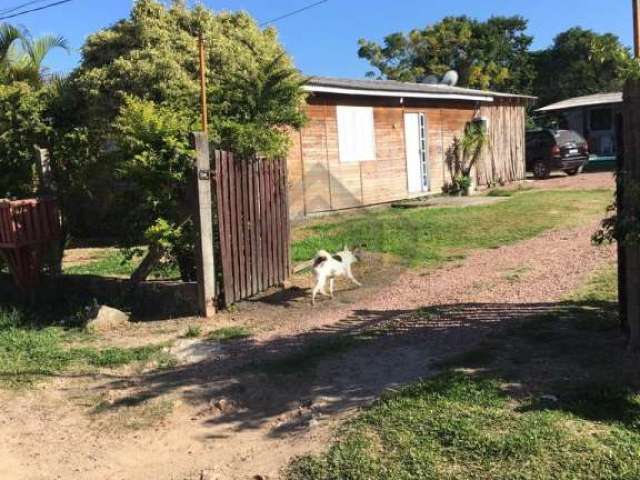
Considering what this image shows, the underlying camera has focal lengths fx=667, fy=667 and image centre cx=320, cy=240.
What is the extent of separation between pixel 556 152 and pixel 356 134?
33.1ft

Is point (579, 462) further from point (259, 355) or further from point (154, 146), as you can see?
point (154, 146)

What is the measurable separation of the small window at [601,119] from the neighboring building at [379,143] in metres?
14.0

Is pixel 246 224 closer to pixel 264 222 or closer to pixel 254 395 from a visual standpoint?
pixel 264 222

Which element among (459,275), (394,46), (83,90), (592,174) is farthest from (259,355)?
(394,46)

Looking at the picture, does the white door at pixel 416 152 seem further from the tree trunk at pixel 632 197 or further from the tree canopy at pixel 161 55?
the tree trunk at pixel 632 197

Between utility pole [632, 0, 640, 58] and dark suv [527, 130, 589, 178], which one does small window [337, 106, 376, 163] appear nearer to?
dark suv [527, 130, 589, 178]

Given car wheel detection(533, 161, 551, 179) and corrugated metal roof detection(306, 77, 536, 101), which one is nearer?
corrugated metal roof detection(306, 77, 536, 101)

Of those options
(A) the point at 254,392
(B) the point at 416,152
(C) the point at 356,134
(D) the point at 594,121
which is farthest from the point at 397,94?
(D) the point at 594,121

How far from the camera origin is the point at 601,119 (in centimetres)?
3350

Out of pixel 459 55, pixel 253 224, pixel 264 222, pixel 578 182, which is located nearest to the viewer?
pixel 253 224

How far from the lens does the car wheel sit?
23453mm

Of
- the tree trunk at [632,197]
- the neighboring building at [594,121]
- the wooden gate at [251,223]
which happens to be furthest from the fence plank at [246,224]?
the neighboring building at [594,121]

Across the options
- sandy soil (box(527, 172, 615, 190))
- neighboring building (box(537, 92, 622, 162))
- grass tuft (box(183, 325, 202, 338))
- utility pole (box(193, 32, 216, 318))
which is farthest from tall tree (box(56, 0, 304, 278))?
neighboring building (box(537, 92, 622, 162))

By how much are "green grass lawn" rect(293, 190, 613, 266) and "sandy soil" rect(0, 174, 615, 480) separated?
8.07 ft
